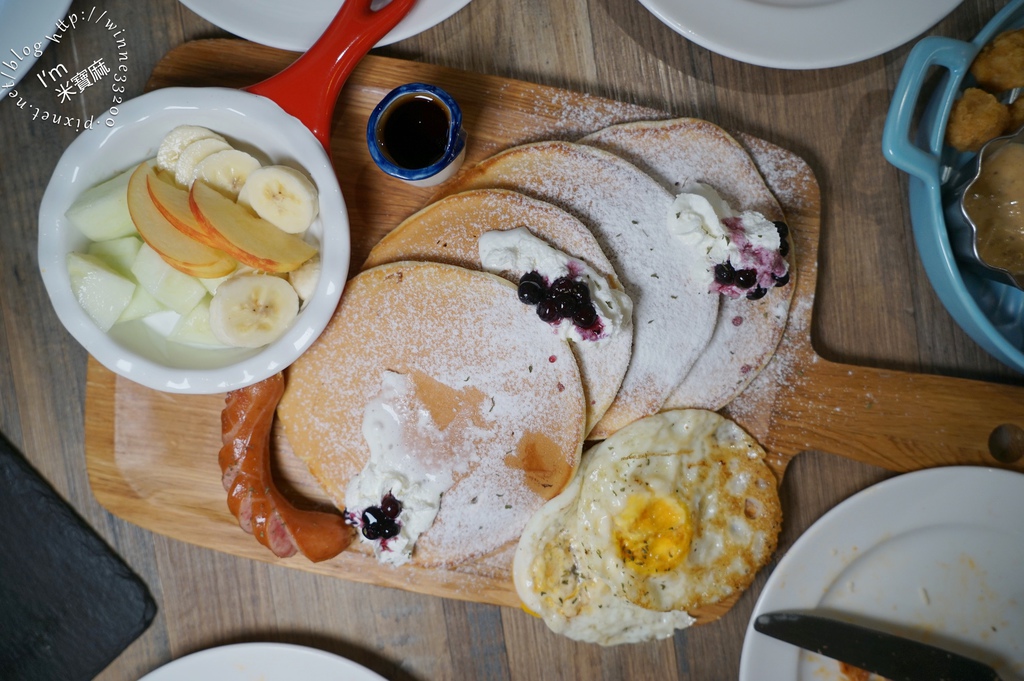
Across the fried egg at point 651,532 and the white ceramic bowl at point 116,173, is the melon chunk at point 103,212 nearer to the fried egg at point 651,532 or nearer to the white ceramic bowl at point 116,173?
the white ceramic bowl at point 116,173

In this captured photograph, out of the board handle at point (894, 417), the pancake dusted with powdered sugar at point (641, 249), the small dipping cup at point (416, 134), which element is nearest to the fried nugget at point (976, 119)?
the board handle at point (894, 417)

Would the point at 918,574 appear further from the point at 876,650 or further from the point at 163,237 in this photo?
the point at 163,237

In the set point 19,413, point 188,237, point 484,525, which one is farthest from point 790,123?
point 19,413

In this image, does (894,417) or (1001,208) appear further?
(894,417)

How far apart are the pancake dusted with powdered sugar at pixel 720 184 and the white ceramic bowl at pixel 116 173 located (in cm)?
73

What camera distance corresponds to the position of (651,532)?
5.37ft

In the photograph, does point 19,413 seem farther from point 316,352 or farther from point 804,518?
point 804,518

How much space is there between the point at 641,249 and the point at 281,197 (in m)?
0.91

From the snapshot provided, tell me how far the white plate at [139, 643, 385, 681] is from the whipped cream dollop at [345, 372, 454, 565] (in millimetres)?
356

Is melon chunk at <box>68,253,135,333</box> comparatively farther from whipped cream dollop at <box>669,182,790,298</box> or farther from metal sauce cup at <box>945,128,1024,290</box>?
metal sauce cup at <box>945,128,1024,290</box>

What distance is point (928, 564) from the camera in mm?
1776

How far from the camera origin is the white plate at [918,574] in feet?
5.73

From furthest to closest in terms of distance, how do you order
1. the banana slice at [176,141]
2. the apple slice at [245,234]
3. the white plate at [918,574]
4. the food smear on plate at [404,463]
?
1. the white plate at [918,574]
2. the food smear on plate at [404,463]
3. the banana slice at [176,141]
4. the apple slice at [245,234]

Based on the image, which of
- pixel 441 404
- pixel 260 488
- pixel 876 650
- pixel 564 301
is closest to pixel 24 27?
pixel 260 488
